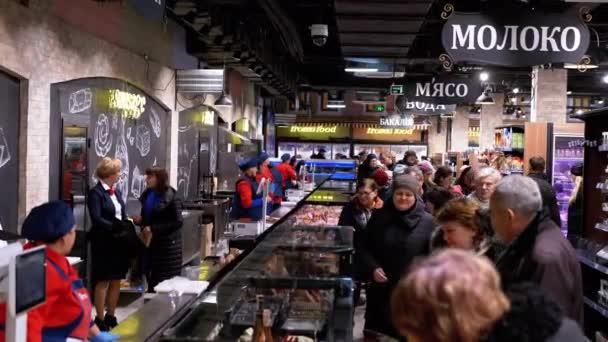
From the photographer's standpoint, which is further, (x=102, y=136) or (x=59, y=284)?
(x=102, y=136)

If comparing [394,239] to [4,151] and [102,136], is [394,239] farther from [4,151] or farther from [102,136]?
[102,136]

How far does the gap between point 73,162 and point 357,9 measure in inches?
148

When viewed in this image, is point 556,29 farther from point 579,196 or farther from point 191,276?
point 191,276

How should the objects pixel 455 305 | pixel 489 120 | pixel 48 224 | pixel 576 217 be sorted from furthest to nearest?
pixel 489 120, pixel 576 217, pixel 48 224, pixel 455 305

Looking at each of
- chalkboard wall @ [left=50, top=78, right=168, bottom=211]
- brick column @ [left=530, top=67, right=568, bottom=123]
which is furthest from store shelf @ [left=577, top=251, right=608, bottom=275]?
brick column @ [left=530, top=67, right=568, bottom=123]

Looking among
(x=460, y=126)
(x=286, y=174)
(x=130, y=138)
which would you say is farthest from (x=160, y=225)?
(x=460, y=126)

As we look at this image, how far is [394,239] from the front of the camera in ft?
16.1

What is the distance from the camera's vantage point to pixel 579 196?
7.69 meters

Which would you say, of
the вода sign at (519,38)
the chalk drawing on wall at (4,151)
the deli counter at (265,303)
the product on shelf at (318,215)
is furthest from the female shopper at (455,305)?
the chalk drawing on wall at (4,151)

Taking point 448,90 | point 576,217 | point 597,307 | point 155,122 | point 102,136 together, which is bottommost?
point 597,307

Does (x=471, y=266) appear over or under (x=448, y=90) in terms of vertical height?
under

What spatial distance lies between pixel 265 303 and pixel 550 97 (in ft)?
40.0

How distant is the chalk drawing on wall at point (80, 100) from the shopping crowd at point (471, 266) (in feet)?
12.1

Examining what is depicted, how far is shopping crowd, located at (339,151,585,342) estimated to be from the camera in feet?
5.27
